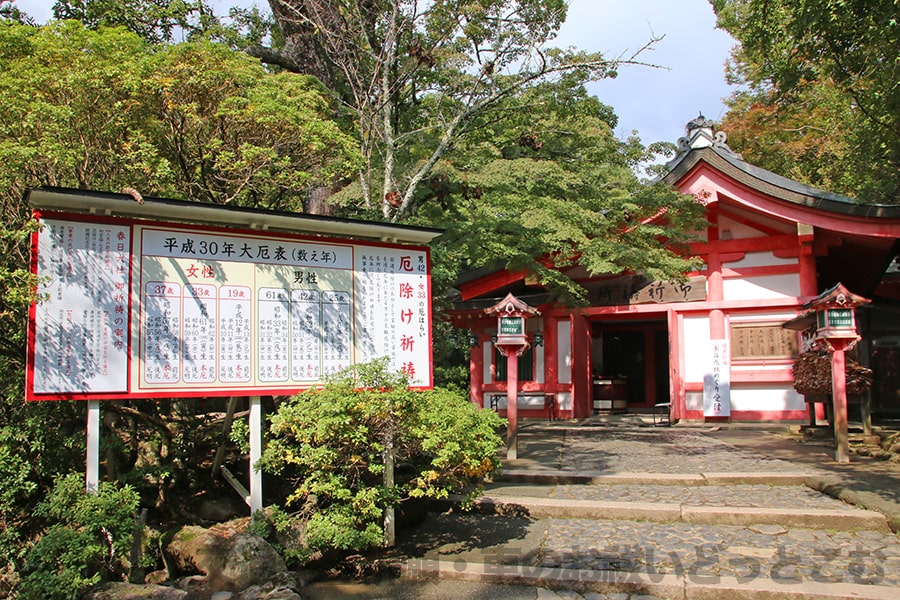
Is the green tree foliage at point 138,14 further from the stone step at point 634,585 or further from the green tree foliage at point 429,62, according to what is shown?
the stone step at point 634,585

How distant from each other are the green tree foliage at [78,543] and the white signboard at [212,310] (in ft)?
2.84

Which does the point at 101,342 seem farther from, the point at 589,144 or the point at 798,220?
the point at 798,220

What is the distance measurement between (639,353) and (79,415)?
16.4 m

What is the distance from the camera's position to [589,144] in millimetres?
12141

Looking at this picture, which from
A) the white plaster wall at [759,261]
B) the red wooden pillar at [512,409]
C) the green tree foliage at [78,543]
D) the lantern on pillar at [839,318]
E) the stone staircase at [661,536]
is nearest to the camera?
the green tree foliage at [78,543]

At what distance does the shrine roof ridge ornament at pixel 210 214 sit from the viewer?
5730 millimetres

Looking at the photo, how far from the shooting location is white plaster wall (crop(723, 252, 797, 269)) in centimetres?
1488

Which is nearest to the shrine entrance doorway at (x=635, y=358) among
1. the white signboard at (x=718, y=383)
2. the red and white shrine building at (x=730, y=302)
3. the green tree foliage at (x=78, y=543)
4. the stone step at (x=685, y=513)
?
the red and white shrine building at (x=730, y=302)

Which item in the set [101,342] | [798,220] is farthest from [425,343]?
[798,220]

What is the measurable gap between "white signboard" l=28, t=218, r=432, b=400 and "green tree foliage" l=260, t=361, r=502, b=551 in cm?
59

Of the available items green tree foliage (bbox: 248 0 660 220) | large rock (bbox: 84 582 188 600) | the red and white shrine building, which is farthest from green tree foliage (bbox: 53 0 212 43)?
large rock (bbox: 84 582 188 600)

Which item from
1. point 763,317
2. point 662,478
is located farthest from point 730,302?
point 662,478

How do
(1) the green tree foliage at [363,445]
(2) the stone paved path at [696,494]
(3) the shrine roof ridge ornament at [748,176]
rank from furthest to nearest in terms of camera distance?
(3) the shrine roof ridge ornament at [748,176]
(2) the stone paved path at [696,494]
(1) the green tree foliage at [363,445]

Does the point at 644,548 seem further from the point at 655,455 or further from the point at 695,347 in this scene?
the point at 695,347
